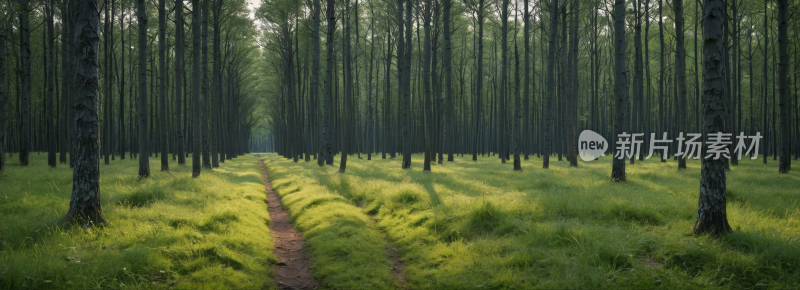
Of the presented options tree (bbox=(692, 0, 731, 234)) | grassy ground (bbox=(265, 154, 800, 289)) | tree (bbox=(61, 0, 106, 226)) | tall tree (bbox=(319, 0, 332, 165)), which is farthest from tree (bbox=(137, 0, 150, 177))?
tree (bbox=(692, 0, 731, 234))

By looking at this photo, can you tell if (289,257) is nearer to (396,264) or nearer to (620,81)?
(396,264)

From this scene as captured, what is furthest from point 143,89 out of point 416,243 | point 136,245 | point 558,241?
point 558,241

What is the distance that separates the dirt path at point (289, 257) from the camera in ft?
16.7

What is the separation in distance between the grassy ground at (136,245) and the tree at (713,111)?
643 centimetres

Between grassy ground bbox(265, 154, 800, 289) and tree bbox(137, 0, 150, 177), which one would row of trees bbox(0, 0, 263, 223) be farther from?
grassy ground bbox(265, 154, 800, 289)

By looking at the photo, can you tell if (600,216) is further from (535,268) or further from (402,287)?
(402,287)

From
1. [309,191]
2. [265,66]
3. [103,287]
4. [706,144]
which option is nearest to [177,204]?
[309,191]

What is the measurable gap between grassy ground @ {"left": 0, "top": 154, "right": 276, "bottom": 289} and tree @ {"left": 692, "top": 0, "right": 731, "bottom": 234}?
6.43 m

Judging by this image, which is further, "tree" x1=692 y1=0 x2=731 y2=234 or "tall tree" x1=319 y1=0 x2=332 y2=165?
"tall tree" x1=319 y1=0 x2=332 y2=165

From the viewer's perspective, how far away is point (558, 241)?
5375mm

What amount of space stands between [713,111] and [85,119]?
32.0 ft

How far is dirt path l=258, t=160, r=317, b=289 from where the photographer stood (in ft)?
16.7

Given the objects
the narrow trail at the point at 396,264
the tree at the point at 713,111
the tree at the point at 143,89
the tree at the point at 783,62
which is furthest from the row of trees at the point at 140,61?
the tree at the point at 783,62

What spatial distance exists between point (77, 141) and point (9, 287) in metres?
2.95
